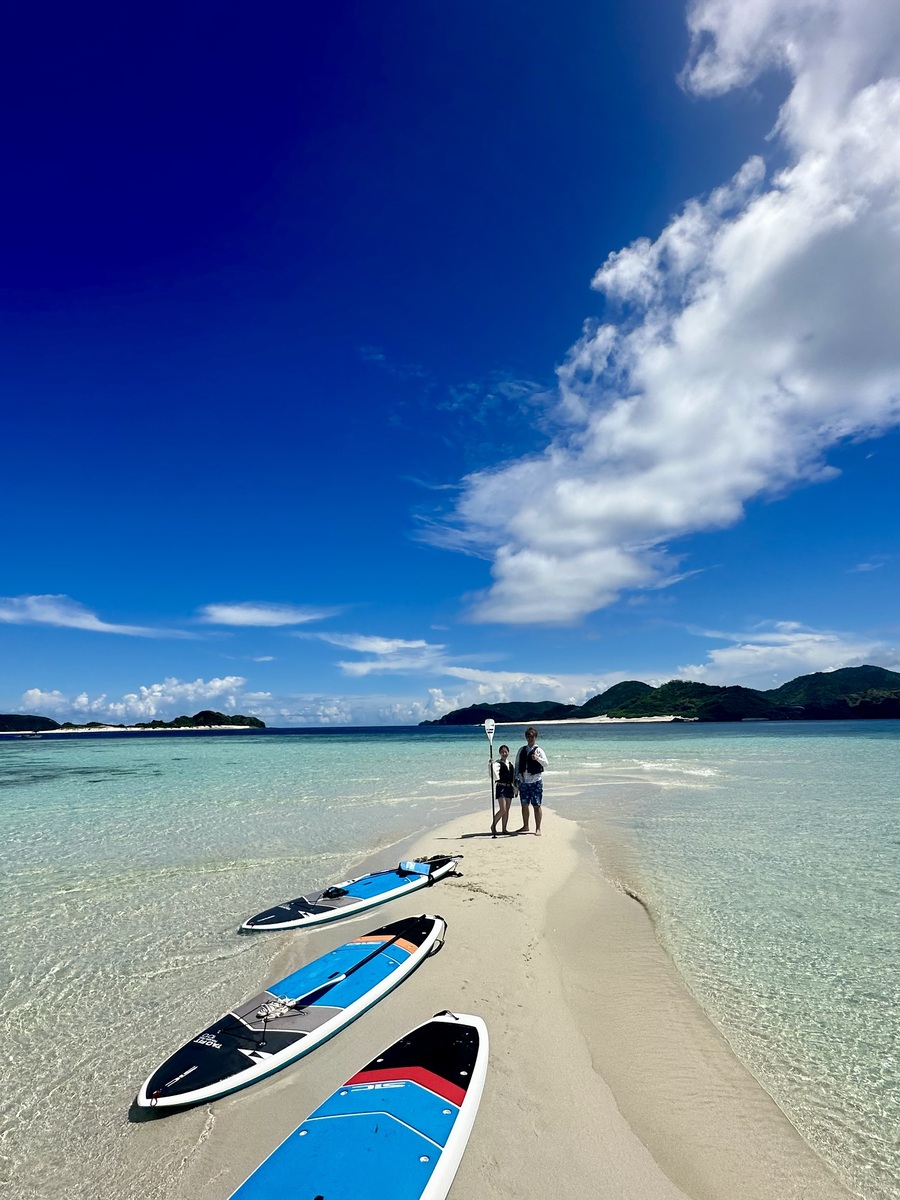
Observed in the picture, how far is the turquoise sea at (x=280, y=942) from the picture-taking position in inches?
194

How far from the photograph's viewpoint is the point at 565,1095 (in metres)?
Result: 5.03

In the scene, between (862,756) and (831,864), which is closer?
(831,864)

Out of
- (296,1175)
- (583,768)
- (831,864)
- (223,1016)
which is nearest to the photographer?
(296,1175)

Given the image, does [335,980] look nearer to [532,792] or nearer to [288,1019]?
[288,1019]

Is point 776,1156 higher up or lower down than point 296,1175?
lower down

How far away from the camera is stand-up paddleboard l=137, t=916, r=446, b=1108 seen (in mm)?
5102

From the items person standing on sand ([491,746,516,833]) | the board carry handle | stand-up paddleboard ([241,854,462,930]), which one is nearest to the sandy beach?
the board carry handle

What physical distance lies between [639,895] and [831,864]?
5.06 meters

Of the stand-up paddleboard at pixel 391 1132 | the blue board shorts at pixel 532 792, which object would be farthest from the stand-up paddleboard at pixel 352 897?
the stand-up paddleboard at pixel 391 1132

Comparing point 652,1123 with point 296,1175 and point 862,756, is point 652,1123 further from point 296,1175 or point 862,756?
point 862,756

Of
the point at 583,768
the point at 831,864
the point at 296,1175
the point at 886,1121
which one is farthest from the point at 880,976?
the point at 583,768

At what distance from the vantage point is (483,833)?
51.9 ft

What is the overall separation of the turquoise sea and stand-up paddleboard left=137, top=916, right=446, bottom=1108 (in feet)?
1.62

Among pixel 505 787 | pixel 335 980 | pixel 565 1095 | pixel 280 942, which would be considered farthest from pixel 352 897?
pixel 505 787
